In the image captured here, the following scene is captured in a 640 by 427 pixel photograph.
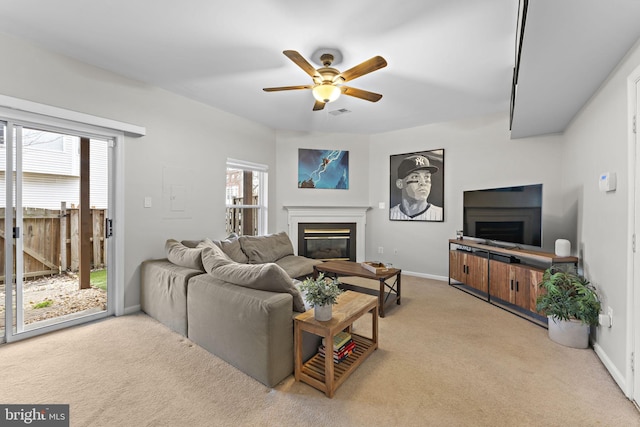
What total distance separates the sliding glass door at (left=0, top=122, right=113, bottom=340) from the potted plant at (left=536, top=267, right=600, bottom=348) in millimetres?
4371

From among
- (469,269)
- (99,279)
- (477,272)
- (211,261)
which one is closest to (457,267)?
Answer: (469,269)

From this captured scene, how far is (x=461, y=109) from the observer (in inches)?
155

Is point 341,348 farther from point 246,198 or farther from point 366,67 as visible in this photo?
point 246,198

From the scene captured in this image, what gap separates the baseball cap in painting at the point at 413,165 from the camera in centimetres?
470

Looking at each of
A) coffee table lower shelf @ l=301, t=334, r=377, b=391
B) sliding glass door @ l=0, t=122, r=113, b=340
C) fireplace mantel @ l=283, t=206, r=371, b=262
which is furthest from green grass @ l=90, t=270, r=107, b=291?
fireplace mantel @ l=283, t=206, r=371, b=262

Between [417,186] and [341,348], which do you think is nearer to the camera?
[341,348]

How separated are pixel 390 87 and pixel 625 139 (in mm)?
2085

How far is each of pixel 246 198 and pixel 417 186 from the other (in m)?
2.97

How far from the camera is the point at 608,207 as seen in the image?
7.00 feet

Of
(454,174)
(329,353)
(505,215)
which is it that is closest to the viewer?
(329,353)

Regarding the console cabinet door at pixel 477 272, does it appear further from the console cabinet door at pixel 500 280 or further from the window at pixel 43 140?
the window at pixel 43 140

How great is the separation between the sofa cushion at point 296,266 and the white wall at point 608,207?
292 centimetres

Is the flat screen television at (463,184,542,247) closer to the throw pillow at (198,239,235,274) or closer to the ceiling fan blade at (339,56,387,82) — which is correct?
the ceiling fan blade at (339,56,387,82)

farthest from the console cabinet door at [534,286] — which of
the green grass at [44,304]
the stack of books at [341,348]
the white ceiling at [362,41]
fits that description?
the green grass at [44,304]
